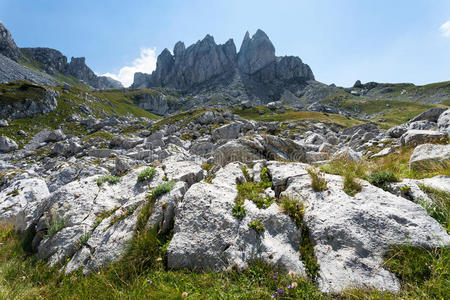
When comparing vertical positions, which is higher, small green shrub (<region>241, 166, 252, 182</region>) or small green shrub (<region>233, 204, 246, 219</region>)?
small green shrub (<region>241, 166, 252, 182</region>)

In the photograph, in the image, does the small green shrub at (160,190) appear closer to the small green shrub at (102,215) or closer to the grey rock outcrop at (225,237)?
the grey rock outcrop at (225,237)

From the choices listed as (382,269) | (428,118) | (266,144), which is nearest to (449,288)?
(382,269)

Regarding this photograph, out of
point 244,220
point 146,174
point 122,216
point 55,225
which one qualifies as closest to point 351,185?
point 244,220

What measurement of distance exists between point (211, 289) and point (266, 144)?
34.6 ft

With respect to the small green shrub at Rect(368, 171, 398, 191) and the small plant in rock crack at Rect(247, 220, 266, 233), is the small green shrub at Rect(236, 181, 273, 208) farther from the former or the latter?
the small green shrub at Rect(368, 171, 398, 191)

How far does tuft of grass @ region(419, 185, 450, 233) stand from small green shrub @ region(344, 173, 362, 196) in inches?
50.8

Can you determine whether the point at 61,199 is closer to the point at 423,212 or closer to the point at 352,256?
the point at 352,256

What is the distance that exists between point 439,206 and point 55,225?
36.4ft

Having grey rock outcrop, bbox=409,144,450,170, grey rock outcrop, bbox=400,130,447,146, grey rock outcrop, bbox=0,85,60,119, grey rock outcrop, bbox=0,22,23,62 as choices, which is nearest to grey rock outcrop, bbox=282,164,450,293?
grey rock outcrop, bbox=409,144,450,170

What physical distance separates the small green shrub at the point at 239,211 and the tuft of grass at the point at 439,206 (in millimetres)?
4347

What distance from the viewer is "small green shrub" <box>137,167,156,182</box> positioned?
7.72 meters

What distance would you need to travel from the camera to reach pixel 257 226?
451 centimetres

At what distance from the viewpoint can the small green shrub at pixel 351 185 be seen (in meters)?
4.92

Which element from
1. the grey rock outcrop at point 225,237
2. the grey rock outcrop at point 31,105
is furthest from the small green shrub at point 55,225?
the grey rock outcrop at point 31,105
